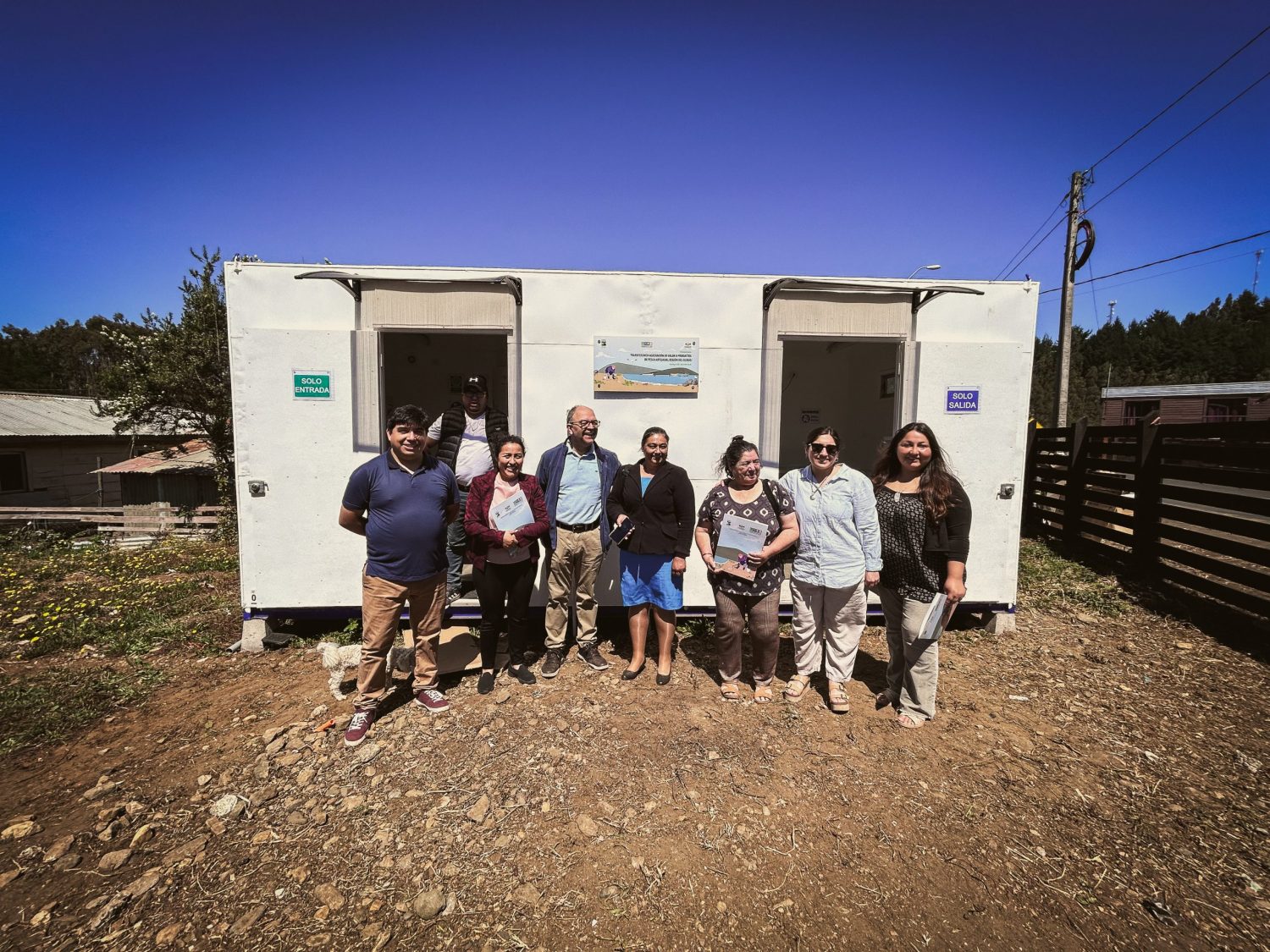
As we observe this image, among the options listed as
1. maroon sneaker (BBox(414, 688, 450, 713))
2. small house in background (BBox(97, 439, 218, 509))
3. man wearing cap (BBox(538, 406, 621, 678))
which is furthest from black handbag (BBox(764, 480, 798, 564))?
small house in background (BBox(97, 439, 218, 509))

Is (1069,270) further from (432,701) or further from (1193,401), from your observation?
(1193,401)

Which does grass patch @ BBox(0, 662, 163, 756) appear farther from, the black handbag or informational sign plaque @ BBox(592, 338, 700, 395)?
the black handbag

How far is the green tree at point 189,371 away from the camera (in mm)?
10820

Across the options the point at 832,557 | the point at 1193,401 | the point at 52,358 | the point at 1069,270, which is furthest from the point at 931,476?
the point at 52,358

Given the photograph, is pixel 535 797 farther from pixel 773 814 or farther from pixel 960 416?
pixel 960 416

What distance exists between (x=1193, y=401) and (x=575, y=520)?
28.5 m

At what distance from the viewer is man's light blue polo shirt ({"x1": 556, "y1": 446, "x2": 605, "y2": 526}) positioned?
12.4ft

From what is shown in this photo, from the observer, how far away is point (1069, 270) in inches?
412

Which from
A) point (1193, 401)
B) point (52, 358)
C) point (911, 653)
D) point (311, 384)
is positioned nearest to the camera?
point (911, 653)

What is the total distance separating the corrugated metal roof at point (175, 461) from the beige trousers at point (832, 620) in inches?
556

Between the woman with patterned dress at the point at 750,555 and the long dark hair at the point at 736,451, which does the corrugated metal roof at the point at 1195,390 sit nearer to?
the woman with patterned dress at the point at 750,555

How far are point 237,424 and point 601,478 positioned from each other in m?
2.98

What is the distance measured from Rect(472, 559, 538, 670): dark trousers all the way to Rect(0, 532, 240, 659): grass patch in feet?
9.18

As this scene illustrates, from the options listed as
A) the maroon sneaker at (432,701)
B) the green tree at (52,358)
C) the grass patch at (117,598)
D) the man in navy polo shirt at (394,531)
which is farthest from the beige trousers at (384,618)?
the green tree at (52,358)
